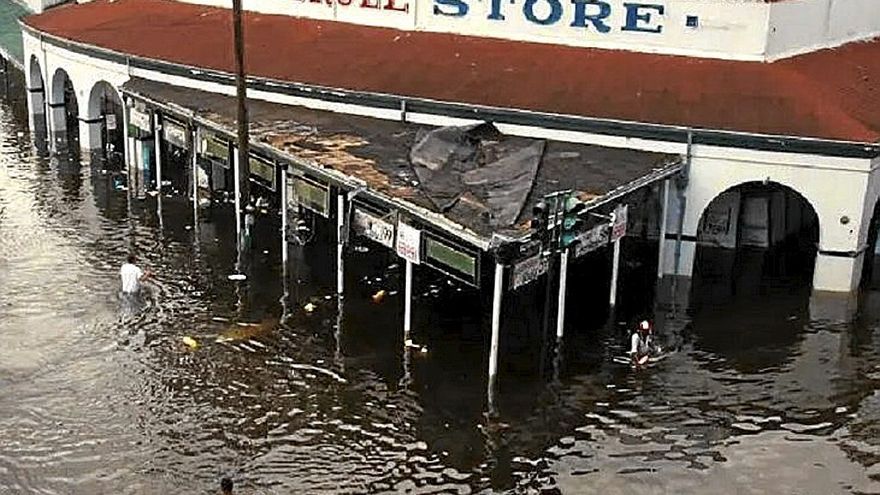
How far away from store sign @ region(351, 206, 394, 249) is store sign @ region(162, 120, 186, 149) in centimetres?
1005

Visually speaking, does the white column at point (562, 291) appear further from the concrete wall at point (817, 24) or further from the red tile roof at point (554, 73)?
the concrete wall at point (817, 24)

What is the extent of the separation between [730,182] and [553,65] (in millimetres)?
6883

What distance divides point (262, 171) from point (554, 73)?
897cm

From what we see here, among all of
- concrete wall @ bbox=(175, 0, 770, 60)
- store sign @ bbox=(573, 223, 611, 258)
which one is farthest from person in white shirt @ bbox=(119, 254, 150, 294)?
concrete wall @ bbox=(175, 0, 770, 60)

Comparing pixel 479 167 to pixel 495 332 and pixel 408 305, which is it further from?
pixel 495 332

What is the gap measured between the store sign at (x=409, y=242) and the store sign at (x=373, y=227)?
16.3 inches

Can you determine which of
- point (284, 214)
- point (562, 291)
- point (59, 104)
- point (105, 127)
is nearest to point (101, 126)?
point (105, 127)

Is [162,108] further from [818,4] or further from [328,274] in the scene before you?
[818,4]

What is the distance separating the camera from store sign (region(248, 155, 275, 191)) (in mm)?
28881

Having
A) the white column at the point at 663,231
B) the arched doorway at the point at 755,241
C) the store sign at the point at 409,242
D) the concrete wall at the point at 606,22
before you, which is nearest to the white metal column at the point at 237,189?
the store sign at the point at 409,242

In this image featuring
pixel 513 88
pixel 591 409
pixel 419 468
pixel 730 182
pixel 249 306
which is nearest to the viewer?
pixel 419 468

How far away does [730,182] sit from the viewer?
2792cm

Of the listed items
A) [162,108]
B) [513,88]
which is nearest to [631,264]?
[513,88]

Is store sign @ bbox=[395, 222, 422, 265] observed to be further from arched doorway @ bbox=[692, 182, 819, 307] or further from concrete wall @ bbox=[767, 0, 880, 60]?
concrete wall @ bbox=[767, 0, 880, 60]
